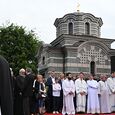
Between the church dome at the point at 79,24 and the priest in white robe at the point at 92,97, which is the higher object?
the church dome at the point at 79,24

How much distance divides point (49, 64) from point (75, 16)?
27.8ft

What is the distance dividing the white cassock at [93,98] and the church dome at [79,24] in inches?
827

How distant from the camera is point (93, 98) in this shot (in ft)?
52.7

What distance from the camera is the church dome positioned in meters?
37.0

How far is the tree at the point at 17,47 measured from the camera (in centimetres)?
3992

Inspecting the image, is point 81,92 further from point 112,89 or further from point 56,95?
point 112,89

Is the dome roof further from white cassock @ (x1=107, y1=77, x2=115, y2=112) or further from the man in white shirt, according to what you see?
the man in white shirt

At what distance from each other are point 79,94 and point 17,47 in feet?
84.4

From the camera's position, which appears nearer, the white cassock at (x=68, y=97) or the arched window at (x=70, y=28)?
the white cassock at (x=68, y=97)

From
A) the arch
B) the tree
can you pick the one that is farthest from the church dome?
the tree

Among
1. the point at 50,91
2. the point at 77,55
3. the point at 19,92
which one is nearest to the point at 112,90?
the point at 50,91

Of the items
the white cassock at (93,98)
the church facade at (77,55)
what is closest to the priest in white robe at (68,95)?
the white cassock at (93,98)

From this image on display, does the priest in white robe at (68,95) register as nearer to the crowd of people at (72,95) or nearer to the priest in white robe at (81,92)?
the crowd of people at (72,95)

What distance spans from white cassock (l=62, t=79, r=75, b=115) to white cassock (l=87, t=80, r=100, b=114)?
1.01 metres
